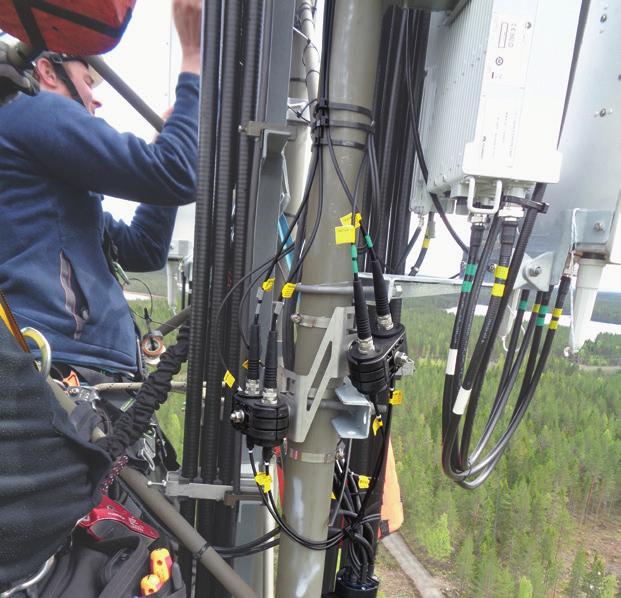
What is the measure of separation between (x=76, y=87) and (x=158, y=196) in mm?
431

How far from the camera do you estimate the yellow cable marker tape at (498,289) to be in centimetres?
89

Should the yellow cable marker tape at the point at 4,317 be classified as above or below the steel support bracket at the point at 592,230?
below

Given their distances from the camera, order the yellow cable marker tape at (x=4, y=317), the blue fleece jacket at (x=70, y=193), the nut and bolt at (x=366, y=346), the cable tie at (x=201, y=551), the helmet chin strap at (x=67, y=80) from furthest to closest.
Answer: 1. the helmet chin strap at (x=67, y=80)
2. the blue fleece jacket at (x=70, y=193)
3. the cable tie at (x=201, y=551)
4. the nut and bolt at (x=366, y=346)
5. the yellow cable marker tape at (x=4, y=317)

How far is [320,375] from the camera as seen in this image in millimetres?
833

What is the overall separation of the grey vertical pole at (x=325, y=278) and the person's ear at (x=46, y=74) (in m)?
0.97

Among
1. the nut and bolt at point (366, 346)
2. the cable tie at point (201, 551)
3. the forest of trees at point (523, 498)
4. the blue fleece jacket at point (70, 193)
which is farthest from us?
the forest of trees at point (523, 498)

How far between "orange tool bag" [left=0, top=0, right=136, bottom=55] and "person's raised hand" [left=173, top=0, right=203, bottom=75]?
24 centimetres

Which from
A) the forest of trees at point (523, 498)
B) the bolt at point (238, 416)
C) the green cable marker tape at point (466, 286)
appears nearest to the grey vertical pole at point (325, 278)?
the bolt at point (238, 416)

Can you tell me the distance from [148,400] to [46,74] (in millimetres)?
1032

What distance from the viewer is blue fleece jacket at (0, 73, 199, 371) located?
3.88 feet

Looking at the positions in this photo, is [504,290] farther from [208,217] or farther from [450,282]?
[208,217]

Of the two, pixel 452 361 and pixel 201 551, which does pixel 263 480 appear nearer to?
pixel 201 551

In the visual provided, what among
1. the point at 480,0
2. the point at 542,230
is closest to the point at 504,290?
the point at 542,230

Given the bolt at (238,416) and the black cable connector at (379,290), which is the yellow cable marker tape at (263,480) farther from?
the black cable connector at (379,290)
